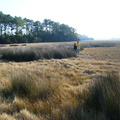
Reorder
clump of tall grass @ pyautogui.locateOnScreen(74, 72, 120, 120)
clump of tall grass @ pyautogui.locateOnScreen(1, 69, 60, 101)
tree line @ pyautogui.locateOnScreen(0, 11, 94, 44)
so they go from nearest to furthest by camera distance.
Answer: clump of tall grass @ pyautogui.locateOnScreen(74, 72, 120, 120) → clump of tall grass @ pyautogui.locateOnScreen(1, 69, 60, 101) → tree line @ pyautogui.locateOnScreen(0, 11, 94, 44)

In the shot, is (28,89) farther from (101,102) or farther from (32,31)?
(32,31)

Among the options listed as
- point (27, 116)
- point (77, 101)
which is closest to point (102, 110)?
point (77, 101)

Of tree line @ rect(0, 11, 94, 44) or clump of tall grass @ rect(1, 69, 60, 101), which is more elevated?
tree line @ rect(0, 11, 94, 44)

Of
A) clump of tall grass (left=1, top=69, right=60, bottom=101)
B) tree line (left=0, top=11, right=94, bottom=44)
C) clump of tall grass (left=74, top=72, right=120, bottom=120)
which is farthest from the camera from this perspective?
tree line (left=0, top=11, right=94, bottom=44)

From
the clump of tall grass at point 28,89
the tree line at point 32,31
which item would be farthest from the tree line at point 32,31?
the clump of tall grass at point 28,89

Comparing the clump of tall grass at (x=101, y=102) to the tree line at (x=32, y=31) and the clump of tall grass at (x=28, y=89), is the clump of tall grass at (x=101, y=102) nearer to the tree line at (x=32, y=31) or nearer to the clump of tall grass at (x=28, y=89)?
the clump of tall grass at (x=28, y=89)

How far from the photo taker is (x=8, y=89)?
348 centimetres

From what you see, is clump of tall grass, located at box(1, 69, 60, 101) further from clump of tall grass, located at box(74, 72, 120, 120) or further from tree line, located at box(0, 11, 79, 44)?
tree line, located at box(0, 11, 79, 44)

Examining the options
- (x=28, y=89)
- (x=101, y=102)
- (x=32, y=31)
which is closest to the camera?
(x=101, y=102)

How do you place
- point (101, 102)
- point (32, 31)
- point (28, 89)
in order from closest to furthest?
point (101, 102) < point (28, 89) < point (32, 31)

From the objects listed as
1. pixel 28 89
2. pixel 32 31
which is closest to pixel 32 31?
pixel 32 31

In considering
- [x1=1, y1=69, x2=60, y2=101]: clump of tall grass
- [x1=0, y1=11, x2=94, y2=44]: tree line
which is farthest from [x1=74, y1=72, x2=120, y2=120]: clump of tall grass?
[x1=0, y1=11, x2=94, y2=44]: tree line

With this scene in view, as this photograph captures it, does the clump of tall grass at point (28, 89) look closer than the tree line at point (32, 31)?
Yes

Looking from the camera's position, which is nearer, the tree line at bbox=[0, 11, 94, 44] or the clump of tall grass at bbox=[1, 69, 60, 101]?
the clump of tall grass at bbox=[1, 69, 60, 101]
